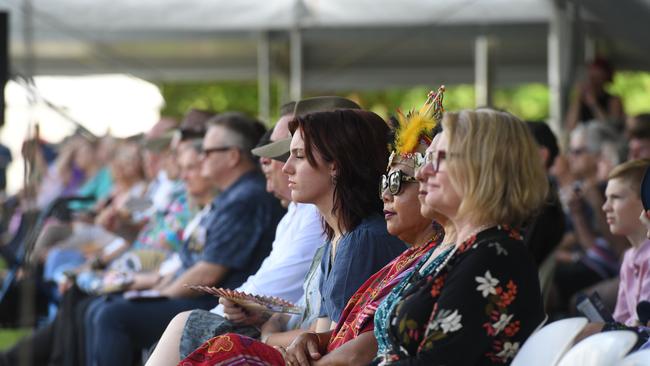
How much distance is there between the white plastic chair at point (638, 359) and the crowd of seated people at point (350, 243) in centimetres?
30

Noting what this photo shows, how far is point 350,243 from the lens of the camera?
3.69m

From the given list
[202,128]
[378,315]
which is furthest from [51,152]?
[378,315]

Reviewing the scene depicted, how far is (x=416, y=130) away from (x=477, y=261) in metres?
0.85

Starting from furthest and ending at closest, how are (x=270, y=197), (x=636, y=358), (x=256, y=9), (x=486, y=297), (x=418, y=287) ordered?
1. (x=256, y=9)
2. (x=270, y=197)
3. (x=418, y=287)
4. (x=486, y=297)
5. (x=636, y=358)

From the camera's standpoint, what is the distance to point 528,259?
8.91ft

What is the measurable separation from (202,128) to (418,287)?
404 centimetres

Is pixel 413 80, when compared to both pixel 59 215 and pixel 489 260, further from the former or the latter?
pixel 489 260

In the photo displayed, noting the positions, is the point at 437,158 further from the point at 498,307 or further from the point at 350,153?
the point at 350,153

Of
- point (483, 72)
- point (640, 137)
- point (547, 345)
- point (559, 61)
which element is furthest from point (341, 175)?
point (483, 72)

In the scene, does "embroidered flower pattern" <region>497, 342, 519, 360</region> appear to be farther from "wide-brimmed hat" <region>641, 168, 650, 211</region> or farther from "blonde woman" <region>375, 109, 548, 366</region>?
"wide-brimmed hat" <region>641, 168, 650, 211</region>

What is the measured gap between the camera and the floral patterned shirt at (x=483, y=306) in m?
2.66

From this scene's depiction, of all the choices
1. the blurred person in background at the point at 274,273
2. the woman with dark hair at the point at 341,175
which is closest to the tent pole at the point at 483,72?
the blurred person in background at the point at 274,273

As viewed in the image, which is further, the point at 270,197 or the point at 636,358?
the point at 270,197

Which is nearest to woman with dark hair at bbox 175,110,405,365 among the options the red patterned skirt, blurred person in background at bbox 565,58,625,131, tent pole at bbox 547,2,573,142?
the red patterned skirt
